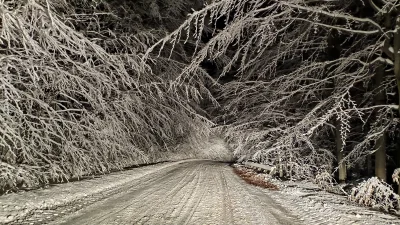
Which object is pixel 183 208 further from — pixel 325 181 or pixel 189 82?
pixel 325 181

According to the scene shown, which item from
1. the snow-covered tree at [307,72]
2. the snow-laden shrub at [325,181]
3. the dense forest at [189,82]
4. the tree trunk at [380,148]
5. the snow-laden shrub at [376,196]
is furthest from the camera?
the snow-laden shrub at [325,181]

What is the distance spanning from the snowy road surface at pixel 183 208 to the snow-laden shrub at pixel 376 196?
2.09m

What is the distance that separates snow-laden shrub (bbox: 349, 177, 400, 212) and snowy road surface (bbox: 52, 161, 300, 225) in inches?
82.3

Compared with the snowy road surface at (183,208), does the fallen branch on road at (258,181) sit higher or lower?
higher

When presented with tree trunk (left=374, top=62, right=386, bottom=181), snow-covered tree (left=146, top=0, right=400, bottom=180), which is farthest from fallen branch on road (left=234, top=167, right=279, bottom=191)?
tree trunk (left=374, top=62, right=386, bottom=181)

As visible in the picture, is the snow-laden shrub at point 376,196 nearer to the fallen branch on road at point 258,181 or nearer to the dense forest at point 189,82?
the dense forest at point 189,82

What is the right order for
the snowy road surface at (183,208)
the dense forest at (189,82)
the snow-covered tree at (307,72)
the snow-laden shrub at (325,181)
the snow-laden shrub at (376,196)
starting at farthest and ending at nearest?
1. the snow-laden shrub at (325,181)
2. the snow-laden shrub at (376,196)
3. the dense forest at (189,82)
4. the snow-covered tree at (307,72)
5. the snowy road surface at (183,208)

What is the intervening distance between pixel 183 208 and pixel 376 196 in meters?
4.57

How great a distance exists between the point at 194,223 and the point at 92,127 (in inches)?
291

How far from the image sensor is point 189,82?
9.82 m

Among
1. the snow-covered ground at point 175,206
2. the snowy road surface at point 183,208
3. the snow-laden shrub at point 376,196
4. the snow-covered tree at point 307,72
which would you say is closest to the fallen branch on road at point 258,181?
the snow-covered tree at point 307,72

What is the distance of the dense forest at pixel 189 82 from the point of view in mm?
6809

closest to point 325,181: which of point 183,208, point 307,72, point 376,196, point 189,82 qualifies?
point 376,196

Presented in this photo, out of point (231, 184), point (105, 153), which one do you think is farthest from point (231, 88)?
point (105, 153)
